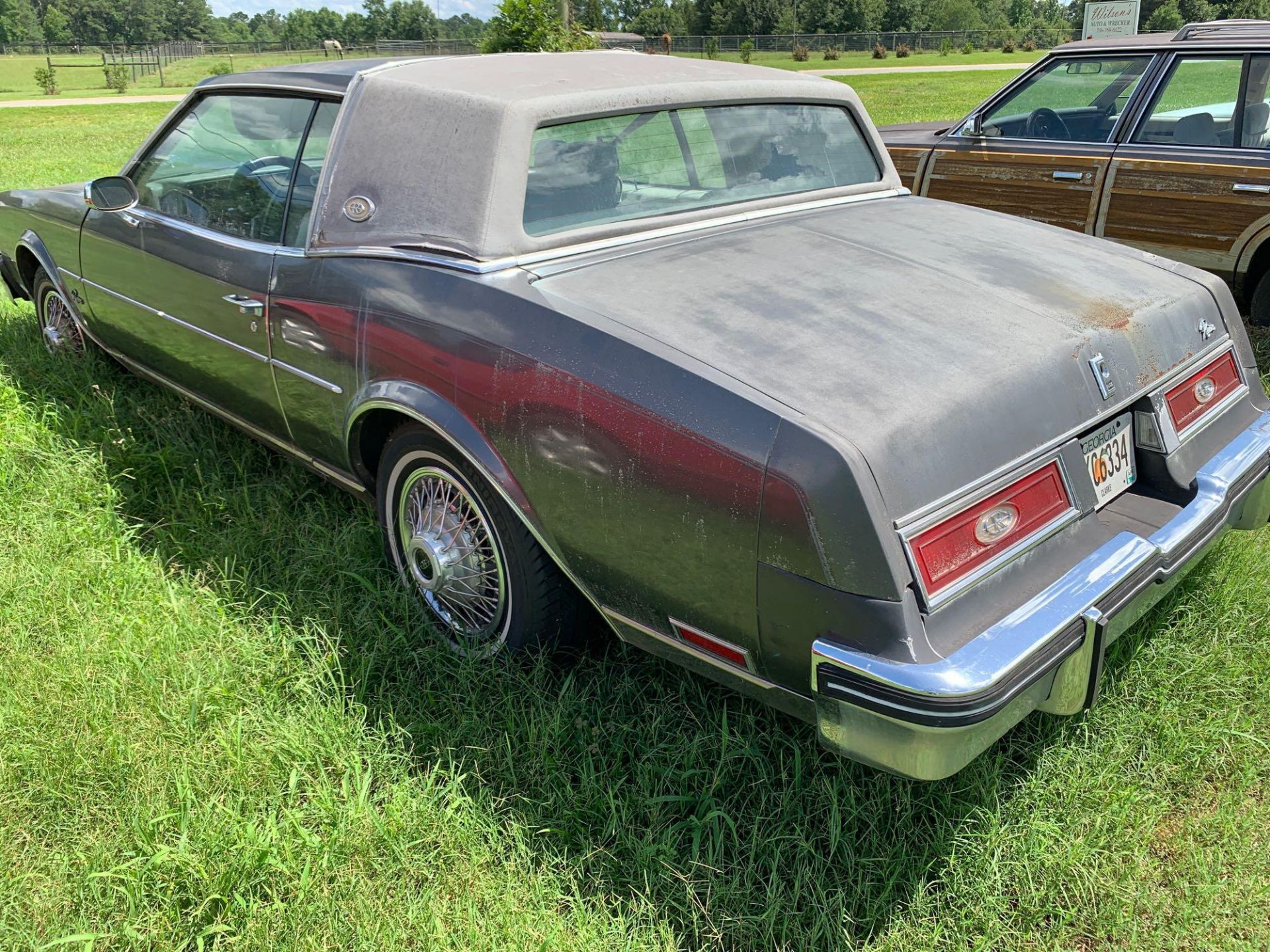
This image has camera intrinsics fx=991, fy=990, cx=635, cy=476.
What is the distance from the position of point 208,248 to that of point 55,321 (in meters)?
2.09

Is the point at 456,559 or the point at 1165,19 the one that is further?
the point at 1165,19

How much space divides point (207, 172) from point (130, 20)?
10718 cm

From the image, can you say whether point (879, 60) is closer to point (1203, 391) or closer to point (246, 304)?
point (1203, 391)

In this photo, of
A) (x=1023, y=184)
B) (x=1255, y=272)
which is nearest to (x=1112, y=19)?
(x=1023, y=184)

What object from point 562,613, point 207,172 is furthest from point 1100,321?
point 207,172

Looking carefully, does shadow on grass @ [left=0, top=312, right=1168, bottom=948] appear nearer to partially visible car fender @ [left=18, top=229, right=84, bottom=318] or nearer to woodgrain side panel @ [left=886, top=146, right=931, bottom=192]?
partially visible car fender @ [left=18, top=229, right=84, bottom=318]

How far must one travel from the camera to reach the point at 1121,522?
238 cm

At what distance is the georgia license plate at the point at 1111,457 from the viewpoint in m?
2.34

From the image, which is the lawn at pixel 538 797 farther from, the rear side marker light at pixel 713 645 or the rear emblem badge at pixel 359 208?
the rear emblem badge at pixel 359 208

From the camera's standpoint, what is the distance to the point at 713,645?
7.07 feet

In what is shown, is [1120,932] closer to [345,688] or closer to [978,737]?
[978,737]

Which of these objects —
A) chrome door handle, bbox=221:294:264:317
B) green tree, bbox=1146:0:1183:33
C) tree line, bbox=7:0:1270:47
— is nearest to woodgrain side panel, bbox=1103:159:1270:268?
chrome door handle, bbox=221:294:264:317

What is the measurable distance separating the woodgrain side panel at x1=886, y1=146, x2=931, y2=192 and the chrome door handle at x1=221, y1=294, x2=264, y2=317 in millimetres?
4098

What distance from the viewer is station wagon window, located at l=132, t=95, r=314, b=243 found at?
3.21m
